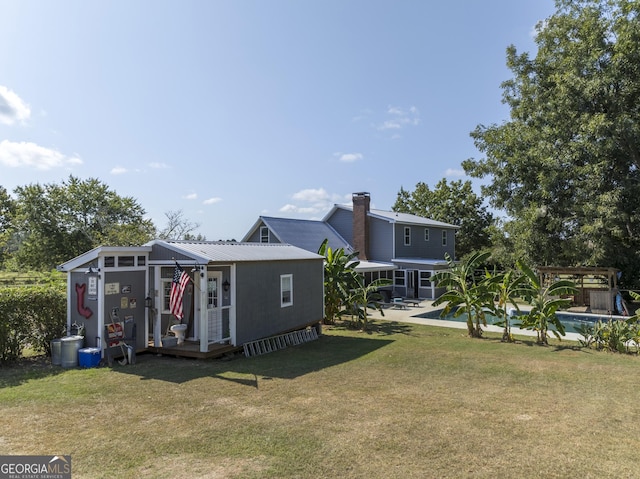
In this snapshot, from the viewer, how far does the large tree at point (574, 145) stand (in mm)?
21266

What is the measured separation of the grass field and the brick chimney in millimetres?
17235

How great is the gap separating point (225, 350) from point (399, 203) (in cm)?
3705

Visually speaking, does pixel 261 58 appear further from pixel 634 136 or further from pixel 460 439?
pixel 634 136

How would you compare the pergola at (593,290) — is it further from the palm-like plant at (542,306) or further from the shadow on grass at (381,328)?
the shadow on grass at (381,328)

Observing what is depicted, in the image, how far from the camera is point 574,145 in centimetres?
2212

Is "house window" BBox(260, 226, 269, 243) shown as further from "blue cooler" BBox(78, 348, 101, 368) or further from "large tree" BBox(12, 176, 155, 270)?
"blue cooler" BBox(78, 348, 101, 368)

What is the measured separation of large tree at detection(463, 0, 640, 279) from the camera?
21.3m

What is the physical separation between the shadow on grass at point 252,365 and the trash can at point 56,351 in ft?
Answer: 4.66

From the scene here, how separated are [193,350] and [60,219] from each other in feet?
123

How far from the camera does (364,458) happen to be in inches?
197

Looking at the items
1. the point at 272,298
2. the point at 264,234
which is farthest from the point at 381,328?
the point at 264,234

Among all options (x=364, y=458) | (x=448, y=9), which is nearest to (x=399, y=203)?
(x=448, y=9)

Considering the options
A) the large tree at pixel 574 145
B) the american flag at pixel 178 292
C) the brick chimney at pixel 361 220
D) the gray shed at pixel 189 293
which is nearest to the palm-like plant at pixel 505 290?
the gray shed at pixel 189 293

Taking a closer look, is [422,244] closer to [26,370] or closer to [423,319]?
[423,319]
